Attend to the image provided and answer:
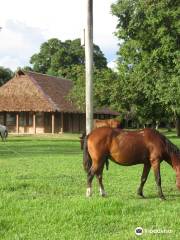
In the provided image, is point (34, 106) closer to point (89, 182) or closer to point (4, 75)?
point (4, 75)

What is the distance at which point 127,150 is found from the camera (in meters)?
11.4

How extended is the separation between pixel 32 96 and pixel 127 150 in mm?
42097

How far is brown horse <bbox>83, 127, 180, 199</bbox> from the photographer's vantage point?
11312 millimetres

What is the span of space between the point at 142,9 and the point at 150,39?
6.24 ft

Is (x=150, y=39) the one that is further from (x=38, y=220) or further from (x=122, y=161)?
(x=38, y=220)

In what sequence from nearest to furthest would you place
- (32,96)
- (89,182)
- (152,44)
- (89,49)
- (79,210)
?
(79,210) < (89,182) < (89,49) < (152,44) < (32,96)

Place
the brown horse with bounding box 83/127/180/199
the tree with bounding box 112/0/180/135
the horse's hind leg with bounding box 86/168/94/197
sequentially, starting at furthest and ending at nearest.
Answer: the tree with bounding box 112/0/180/135
the brown horse with bounding box 83/127/180/199
the horse's hind leg with bounding box 86/168/94/197

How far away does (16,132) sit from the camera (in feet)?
180

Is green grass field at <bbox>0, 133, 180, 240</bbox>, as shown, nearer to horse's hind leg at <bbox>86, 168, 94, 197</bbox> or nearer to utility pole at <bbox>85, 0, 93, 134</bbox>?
horse's hind leg at <bbox>86, 168, 94, 197</bbox>

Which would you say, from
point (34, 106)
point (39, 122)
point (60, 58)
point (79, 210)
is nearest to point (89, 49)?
point (79, 210)

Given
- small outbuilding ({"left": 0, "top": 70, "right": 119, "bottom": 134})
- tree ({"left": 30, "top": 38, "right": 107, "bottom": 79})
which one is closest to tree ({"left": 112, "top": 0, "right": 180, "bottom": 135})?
small outbuilding ({"left": 0, "top": 70, "right": 119, "bottom": 134})

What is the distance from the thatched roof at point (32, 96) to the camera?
51838 mm

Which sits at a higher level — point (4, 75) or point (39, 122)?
point (4, 75)

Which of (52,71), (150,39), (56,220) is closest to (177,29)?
(150,39)
